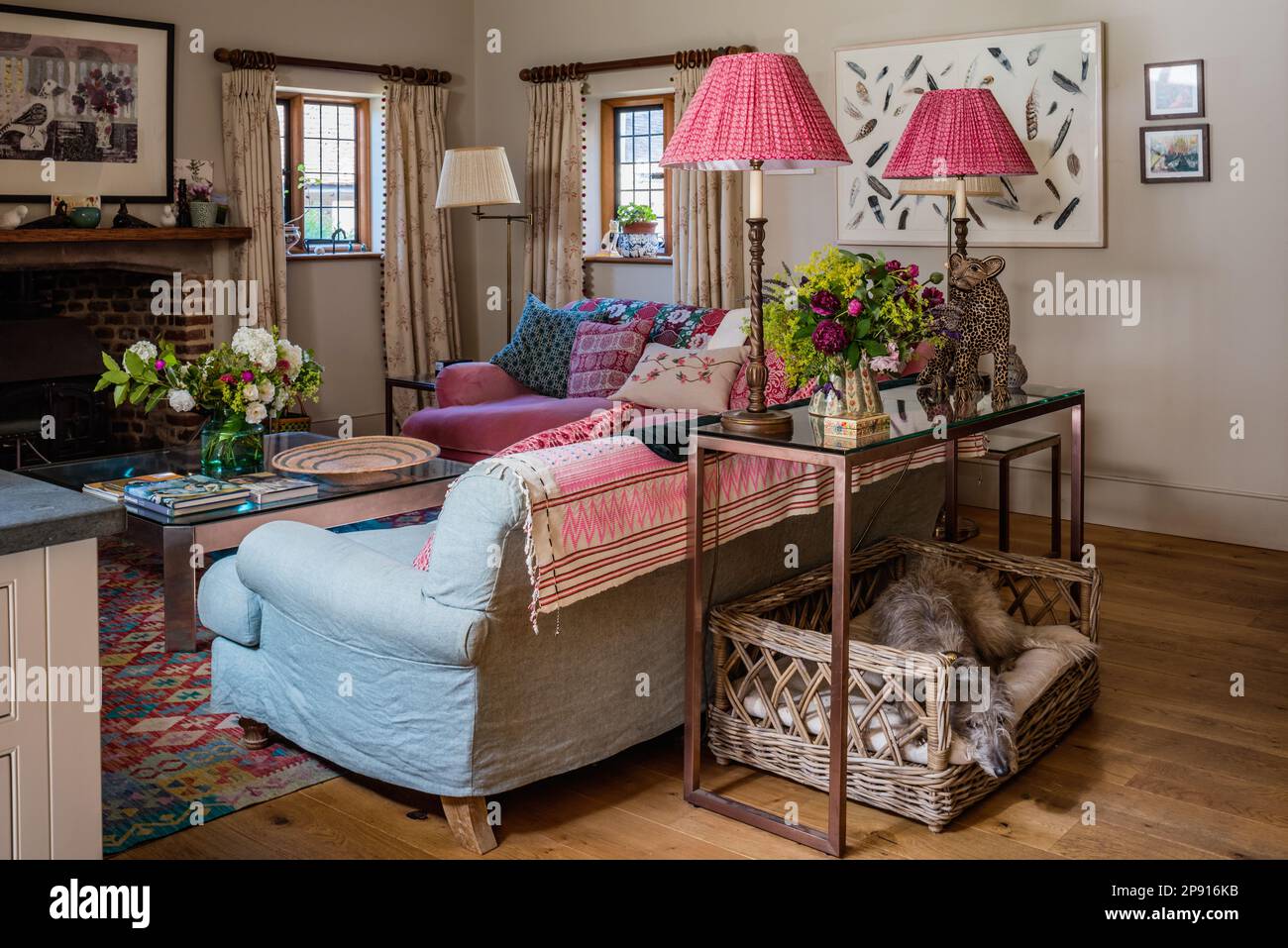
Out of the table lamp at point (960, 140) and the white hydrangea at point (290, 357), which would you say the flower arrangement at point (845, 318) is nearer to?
the table lamp at point (960, 140)

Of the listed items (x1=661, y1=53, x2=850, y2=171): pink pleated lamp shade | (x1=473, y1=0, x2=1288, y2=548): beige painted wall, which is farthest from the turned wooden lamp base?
(x1=473, y1=0, x2=1288, y2=548): beige painted wall

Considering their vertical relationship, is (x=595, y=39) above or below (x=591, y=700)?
above

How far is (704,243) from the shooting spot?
6.43 metres

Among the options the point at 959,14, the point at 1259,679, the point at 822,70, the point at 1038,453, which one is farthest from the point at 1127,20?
the point at 1259,679

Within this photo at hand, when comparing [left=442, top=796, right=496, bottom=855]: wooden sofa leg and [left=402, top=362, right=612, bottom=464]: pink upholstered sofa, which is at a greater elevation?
[left=402, top=362, right=612, bottom=464]: pink upholstered sofa

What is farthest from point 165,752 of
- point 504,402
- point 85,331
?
point 85,331

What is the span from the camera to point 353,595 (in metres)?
2.59

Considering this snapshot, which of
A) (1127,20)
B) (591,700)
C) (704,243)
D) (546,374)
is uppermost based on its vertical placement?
(1127,20)

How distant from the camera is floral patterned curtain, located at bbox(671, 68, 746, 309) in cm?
636

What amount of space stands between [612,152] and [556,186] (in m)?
0.41

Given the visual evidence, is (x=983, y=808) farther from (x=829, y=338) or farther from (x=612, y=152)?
(x=612, y=152)

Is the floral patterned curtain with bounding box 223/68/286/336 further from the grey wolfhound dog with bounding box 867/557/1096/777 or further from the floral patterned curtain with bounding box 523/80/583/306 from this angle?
the grey wolfhound dog with bounding box 867/557/1096/777

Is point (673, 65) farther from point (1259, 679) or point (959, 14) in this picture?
point (1259, 679)

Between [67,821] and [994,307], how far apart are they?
2.40m
